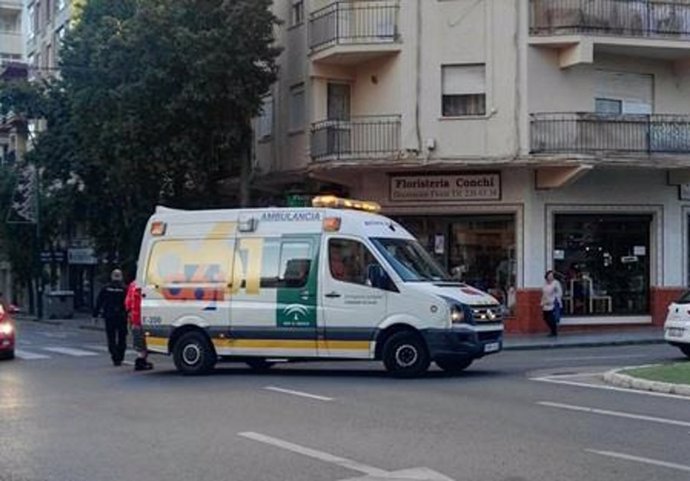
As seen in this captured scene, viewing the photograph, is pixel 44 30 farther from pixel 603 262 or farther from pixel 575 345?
pixel 575 345

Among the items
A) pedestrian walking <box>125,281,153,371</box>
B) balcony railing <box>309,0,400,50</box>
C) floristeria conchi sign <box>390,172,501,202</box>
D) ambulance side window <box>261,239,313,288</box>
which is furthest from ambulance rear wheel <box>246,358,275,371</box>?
balcony railing <box>309,0,400,50</box>

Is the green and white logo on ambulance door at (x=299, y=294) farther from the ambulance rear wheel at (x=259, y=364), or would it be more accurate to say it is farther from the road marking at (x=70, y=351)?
the road marking at (x=70, y=351)

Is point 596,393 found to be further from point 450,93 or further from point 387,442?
point 450,93

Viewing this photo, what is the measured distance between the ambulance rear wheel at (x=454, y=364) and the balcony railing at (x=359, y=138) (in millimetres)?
11762

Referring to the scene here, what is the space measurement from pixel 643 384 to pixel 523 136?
538 inches

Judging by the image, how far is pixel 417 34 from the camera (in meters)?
28.5

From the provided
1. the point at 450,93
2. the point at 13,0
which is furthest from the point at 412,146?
the point at 13,0

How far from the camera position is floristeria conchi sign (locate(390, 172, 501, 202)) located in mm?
28500

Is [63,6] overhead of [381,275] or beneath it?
overhead

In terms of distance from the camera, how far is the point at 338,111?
3047 cm

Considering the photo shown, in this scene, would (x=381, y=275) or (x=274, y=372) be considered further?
(x=274, y=372)

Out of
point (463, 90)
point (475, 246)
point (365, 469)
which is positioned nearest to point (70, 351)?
point (475, 246)

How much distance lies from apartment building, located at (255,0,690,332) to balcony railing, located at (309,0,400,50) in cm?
4

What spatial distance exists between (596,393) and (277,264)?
5667 millimetres
